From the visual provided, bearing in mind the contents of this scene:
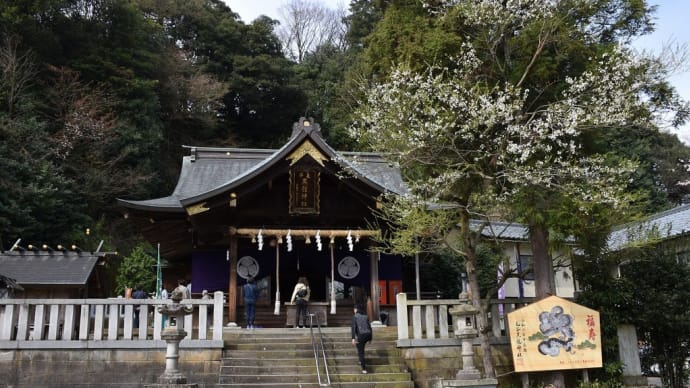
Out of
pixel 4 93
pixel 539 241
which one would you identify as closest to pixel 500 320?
pixel 539 241

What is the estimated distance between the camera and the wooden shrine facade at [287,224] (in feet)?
48.2

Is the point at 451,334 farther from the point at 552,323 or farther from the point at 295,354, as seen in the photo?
the point at 295,354

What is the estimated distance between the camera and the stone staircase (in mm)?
10641

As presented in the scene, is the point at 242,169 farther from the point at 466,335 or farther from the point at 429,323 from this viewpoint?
the point at 466,335

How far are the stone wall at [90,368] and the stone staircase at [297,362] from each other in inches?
24.7

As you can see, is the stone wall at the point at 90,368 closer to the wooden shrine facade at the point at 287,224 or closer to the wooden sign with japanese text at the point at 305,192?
the wooden shrine facade at the point at 287,224

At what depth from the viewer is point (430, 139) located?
10.9 m

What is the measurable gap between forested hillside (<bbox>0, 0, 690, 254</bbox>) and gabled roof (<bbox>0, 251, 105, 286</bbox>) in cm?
630

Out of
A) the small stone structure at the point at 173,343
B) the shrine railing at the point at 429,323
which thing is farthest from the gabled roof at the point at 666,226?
the small stone structure at the point at 173,343

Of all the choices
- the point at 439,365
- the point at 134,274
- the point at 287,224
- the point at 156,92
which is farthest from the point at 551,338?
the point at 156,92

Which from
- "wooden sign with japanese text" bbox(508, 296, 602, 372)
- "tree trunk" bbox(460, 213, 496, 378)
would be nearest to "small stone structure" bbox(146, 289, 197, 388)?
"tree trunk" bbox(460, 213, 496, 378)

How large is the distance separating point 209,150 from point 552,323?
14.9m

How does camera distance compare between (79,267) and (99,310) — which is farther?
(79,267)

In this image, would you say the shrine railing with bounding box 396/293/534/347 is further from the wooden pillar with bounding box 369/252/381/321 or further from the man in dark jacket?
the wooden pillar with bounding box 369/252/381/321
